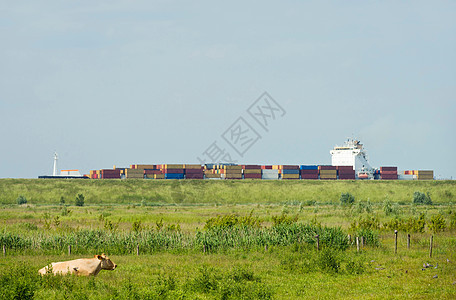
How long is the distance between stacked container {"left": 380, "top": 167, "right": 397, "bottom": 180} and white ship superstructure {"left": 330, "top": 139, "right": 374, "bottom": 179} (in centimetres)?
277

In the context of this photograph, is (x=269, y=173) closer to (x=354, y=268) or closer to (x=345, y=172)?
(x=345, y=172)

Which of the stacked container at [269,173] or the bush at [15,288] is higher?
the stacked container at [269,173]

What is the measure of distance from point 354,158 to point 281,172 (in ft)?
70.3

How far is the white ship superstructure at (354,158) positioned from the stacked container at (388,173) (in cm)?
277

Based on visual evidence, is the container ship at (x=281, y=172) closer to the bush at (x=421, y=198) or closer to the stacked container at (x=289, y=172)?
the stacked container at (x=289, y=172)

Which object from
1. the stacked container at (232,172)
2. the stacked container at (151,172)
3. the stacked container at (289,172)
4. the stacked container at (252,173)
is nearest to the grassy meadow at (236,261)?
the stacked container at (232,172)

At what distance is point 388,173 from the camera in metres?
127

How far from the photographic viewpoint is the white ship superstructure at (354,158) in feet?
415

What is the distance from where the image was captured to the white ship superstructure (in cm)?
12662

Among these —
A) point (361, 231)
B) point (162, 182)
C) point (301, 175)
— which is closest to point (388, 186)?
point (301, 175)

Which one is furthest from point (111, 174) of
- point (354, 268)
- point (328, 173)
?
point (354, 268)

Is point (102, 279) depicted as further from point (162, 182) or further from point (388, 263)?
point (162, 182)

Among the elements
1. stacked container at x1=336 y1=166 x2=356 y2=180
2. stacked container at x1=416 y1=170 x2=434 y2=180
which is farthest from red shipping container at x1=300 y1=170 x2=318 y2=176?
stacked container at x1=416 y1=170 x2=434 y2=180

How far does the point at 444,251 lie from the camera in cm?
2717
